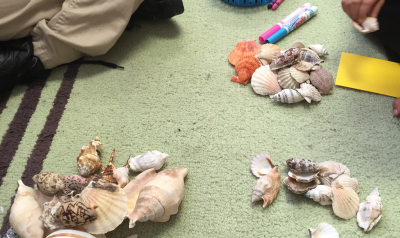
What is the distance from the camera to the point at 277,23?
47.3 inches

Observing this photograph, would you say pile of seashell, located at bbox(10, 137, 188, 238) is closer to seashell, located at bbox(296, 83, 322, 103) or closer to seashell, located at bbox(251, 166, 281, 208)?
seashell, located at bbox(251, 166, 281, 208)

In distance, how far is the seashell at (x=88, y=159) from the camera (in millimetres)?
809

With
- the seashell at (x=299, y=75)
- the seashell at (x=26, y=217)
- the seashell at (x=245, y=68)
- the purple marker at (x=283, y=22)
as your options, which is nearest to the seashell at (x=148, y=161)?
the seashell at (x=26, y=217)

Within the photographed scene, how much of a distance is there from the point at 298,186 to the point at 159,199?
0.36 m

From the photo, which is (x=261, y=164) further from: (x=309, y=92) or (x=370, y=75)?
(x=370, y=75)

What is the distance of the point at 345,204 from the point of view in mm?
744

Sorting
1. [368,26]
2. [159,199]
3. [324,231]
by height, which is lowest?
[324,231]

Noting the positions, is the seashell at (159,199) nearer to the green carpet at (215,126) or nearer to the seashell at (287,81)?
the green carpet at (215,126)

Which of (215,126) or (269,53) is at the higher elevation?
(269,53)

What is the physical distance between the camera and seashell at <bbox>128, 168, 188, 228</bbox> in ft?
2.28

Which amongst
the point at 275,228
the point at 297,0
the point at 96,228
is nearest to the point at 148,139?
the point at 96,228

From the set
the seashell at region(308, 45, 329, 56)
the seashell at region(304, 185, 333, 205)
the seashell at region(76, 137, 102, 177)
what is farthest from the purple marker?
the seashell at region(76, 137, 102, 177)

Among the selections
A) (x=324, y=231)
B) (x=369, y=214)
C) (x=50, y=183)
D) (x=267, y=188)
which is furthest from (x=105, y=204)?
(x=369, y=214)

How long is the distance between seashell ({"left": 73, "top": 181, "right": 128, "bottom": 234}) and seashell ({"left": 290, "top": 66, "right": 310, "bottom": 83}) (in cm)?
64
